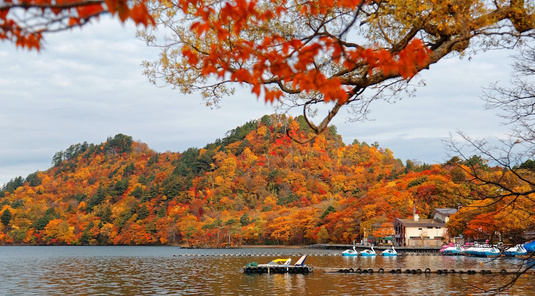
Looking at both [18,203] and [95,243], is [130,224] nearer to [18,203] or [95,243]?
[95,243]

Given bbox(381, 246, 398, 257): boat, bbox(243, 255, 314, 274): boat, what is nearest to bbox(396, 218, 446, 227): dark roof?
bbox(381, 246, 398, 257): boat

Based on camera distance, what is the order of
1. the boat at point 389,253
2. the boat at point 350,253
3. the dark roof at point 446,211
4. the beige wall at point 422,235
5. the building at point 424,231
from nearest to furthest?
the boat at point 350,253 < the boat at point 389,253 < the dark roof at point 446,211 < the building at point 424,231 < the beige wall at point 422,235

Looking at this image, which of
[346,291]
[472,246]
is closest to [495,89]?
[346,291]

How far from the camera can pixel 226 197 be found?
135m

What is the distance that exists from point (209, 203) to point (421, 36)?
128487 mm

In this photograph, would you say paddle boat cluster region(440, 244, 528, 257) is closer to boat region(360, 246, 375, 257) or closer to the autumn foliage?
boat region(360, 246, 375, 257)

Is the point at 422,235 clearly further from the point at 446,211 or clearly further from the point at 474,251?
the point at 474,251

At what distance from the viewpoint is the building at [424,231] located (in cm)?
7781

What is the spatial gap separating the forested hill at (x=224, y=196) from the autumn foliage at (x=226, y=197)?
308 millimetres

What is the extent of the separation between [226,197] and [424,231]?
223ft

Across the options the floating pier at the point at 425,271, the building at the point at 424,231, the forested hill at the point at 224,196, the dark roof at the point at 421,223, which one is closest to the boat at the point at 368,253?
the dark roof at the point at 421,223

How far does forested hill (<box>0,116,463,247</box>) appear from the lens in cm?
10388

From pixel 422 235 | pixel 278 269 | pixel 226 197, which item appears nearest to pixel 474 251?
pixel 422 235

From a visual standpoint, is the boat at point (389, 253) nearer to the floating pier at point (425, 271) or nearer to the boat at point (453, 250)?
the boat at point (453, 250)
